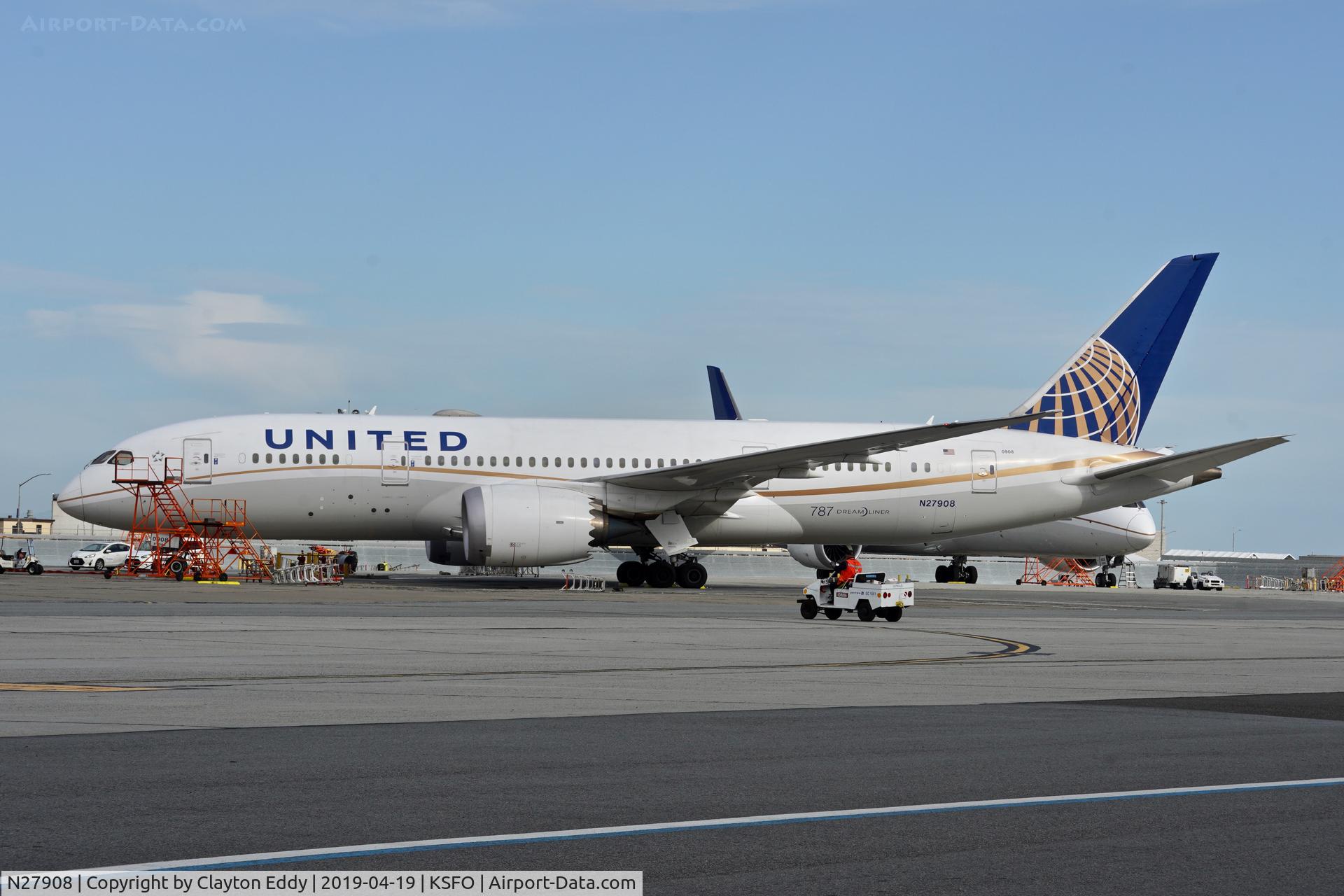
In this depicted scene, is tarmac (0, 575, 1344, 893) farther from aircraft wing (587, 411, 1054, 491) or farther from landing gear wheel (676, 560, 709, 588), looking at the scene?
landing gear wheel (676, 560, 709, 588)

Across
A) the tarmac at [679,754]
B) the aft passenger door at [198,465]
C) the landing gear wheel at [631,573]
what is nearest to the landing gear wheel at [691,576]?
the landing gear wheel at [631,573]

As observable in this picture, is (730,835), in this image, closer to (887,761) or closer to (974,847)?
(974,847)

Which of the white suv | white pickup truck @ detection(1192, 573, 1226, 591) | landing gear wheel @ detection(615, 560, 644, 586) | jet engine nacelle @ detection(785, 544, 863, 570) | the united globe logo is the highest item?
the united globe logo

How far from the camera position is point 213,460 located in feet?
103

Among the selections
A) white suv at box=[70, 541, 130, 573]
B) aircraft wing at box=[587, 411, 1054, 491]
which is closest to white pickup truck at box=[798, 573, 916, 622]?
aircraft wing at box=[587, 411, 1054, 491]

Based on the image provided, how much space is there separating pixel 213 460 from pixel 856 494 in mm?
15758

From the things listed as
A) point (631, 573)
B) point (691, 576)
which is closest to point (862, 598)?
point (631, 573)

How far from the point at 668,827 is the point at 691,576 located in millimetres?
29797

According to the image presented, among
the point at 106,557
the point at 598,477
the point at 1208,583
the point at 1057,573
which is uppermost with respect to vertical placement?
the point at 598,477

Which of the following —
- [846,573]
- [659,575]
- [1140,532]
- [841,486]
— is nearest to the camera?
[846,573]

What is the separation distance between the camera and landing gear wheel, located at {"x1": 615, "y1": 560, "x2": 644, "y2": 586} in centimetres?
3462

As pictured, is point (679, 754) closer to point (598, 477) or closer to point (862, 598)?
Result: point (862, 598)

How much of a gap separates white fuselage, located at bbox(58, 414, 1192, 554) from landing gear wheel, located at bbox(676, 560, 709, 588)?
41.1 inches

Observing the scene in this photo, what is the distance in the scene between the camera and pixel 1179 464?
3556 cm
